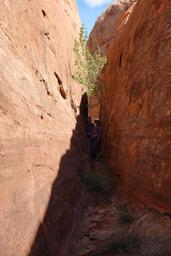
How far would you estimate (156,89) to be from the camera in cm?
782

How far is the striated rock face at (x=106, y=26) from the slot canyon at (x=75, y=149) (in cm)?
1532

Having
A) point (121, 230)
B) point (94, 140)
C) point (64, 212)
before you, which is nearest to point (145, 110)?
point (121, 230)

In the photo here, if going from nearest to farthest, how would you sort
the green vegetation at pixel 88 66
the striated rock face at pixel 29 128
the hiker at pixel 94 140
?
the striated rock face at pixel 29 128 → the hiker at pixel 94 140 → the green vegetation at pixel 88 66

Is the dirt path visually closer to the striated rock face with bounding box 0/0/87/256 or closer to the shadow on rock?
the shadow on rock

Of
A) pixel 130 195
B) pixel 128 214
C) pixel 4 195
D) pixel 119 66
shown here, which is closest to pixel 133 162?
pixel 130 195

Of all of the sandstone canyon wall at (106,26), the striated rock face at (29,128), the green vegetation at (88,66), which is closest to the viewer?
the striated rock face at (29,128)

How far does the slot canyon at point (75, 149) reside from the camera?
4.75 meters

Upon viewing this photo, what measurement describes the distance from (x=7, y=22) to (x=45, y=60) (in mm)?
2086

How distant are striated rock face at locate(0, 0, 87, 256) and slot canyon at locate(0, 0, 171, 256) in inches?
0.8

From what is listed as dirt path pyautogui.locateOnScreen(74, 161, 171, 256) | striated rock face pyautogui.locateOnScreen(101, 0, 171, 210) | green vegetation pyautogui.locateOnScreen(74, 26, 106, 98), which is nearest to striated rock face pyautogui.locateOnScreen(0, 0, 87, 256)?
dirt path pyautogui.locateOnScreen(74, 161, 171, 256)

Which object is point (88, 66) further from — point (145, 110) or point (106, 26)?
point (106, 26)

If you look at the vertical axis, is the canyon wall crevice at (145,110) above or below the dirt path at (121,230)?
above

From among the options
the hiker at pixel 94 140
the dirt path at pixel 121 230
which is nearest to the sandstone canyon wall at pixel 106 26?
the hiker at pixel 94 140

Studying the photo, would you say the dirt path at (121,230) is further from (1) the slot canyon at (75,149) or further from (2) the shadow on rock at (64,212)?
(2) the shadow on rock at (64,212)
